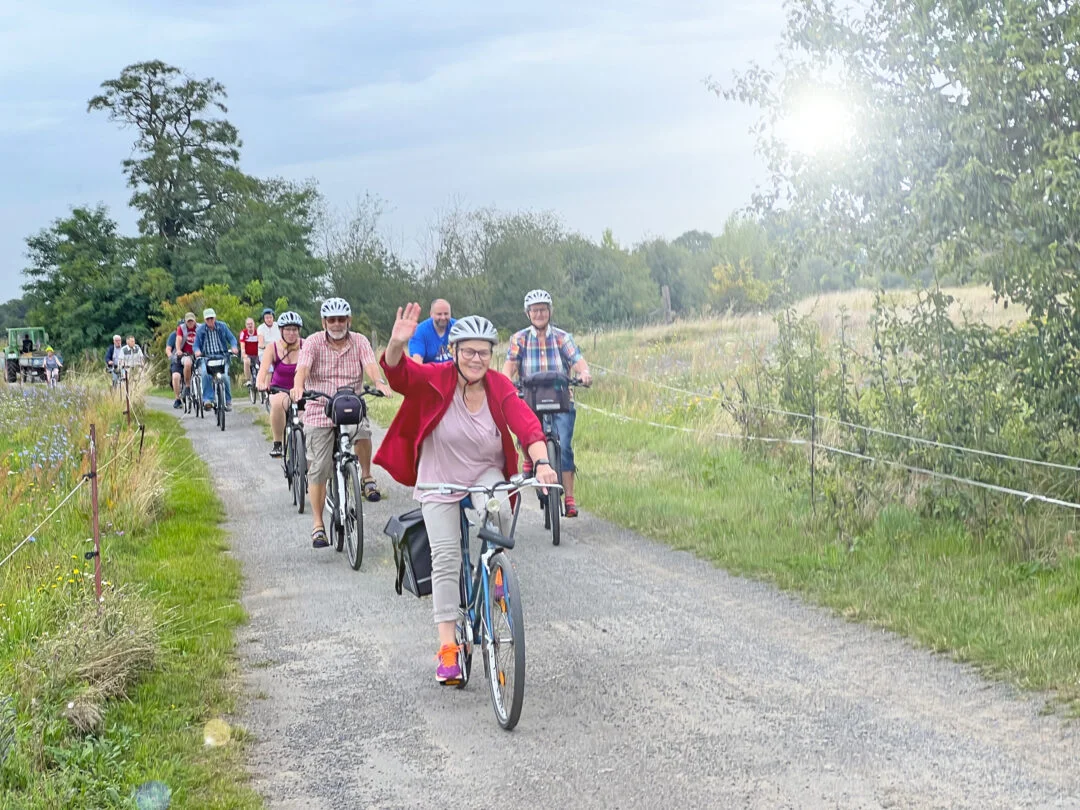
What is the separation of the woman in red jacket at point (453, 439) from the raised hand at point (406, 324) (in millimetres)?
400

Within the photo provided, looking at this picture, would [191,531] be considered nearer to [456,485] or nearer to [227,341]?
[456,485]

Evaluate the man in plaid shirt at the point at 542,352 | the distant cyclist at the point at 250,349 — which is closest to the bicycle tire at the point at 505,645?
the man in plaid shirt at the point at 542,352

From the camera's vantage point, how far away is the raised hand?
5809mm

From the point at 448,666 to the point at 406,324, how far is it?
183cm

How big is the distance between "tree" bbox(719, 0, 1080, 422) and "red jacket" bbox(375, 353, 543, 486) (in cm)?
417

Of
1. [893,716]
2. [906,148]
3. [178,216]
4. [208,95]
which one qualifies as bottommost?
[893,716]

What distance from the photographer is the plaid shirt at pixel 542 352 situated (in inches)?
444

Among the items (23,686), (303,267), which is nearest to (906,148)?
(23,686)

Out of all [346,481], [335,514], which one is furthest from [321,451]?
[335,514]

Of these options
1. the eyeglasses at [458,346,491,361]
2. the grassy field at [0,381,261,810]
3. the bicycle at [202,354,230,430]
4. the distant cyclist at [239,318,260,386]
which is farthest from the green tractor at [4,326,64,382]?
the eyeglasses at [458,346,491,361]

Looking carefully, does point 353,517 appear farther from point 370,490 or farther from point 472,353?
point 472,353

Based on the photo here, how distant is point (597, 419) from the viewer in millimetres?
19500

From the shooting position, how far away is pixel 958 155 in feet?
30.8

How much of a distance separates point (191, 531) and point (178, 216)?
159ft
